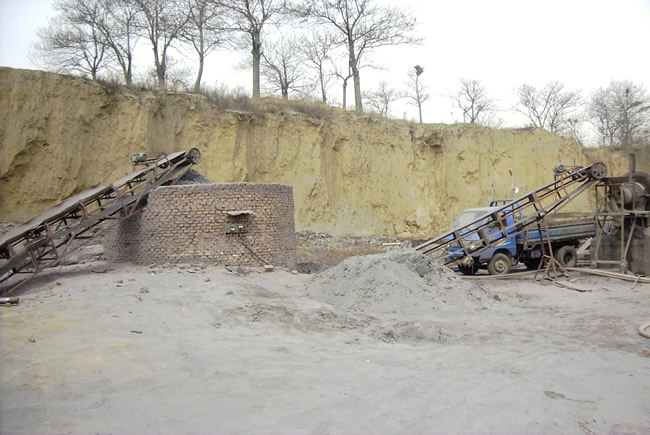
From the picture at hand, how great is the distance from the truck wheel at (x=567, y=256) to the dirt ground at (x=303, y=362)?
12.7ft

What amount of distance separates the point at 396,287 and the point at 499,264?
18.8ft

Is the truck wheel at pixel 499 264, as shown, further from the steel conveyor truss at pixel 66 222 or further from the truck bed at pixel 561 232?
the steel conveyor truss at pixel 66 222

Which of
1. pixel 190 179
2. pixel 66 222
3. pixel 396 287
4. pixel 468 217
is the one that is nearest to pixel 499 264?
pixel 468 217

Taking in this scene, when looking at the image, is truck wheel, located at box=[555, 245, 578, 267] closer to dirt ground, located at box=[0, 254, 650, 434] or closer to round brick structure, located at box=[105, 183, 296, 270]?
dirt ground, located at box=[0, 254, 650, 434]

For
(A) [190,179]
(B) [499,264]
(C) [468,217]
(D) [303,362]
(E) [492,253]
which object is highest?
(A) [190,179]

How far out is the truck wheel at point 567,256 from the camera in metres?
14.2

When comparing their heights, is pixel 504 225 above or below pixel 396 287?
above

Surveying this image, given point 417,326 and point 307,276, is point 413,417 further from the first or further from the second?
point 307,276

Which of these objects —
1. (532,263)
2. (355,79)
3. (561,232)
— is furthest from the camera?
(355,79)

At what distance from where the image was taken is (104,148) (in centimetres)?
1948

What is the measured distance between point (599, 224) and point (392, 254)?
704cm

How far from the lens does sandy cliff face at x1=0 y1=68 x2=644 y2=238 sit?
1777 cm

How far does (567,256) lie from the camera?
14.4 m

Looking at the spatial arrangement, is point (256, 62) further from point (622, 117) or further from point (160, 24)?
point (622, 117)
